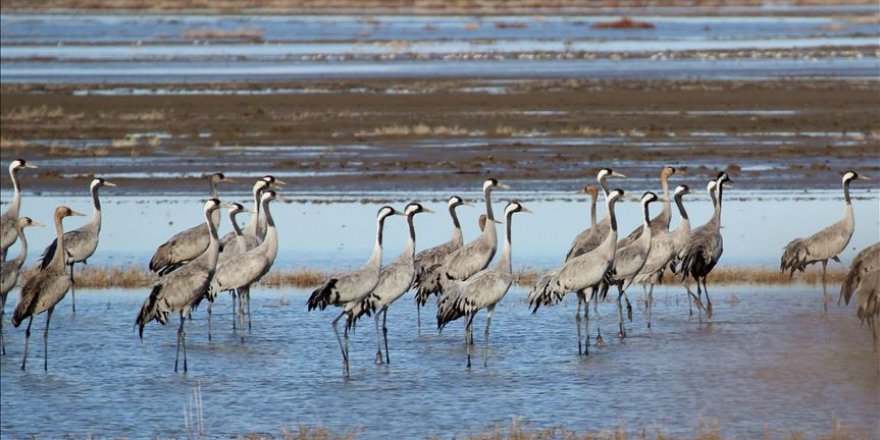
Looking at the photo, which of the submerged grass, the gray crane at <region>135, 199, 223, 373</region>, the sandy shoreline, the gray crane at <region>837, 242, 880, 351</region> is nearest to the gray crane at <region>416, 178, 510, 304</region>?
the submerged grass

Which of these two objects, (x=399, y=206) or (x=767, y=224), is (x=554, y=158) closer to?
(x=399, y=206)

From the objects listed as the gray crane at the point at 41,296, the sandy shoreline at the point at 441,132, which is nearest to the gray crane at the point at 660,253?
the gray crane at the point at 41,296

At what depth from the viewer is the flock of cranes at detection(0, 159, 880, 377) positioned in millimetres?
12961

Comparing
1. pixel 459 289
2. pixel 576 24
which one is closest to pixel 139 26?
pixel 576 24

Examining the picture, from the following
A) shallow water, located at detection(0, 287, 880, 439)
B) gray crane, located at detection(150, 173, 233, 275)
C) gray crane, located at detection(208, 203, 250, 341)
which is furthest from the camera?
gray crane, located at detection(150, 173, 233, 275)

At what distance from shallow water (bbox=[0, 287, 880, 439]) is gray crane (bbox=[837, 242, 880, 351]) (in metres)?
0.43

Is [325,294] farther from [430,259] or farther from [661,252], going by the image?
[661,252]

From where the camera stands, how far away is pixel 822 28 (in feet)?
218

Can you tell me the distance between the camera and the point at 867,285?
11930mm

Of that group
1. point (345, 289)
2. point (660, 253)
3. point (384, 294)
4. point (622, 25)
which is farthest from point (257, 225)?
point (622, 25)

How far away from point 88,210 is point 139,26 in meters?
54.4

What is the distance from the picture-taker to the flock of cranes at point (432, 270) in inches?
510

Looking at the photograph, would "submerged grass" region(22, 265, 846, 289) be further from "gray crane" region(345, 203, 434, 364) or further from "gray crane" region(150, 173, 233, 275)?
"gray crane" region(345, 203, 434, 364)

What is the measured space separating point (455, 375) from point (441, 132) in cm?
1838
